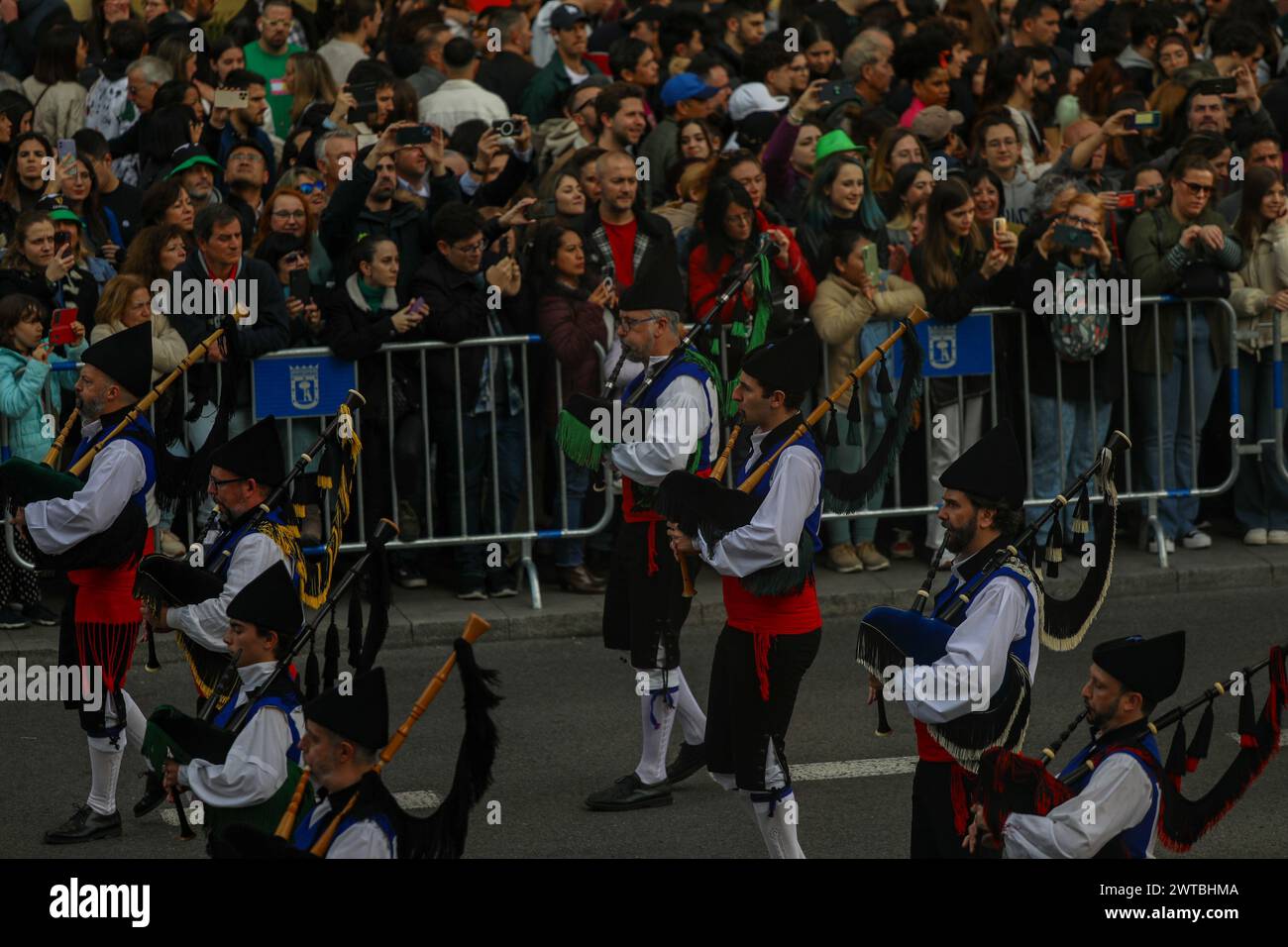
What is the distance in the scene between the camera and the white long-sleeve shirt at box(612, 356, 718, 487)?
9016 mm

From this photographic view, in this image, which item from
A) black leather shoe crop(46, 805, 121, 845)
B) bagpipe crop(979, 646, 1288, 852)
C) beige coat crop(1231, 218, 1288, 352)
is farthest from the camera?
beige coat crop(1231, 218, 1288, 352)

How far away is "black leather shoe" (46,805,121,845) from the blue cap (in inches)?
253

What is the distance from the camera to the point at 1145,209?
12.7 m

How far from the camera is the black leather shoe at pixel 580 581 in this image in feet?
39.7

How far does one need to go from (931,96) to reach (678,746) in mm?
6222

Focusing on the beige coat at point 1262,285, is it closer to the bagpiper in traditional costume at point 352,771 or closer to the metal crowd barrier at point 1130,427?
the metal crowd barrier at point 1130,427

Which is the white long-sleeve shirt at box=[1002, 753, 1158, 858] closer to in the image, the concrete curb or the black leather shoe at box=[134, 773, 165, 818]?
the black leather shoe at box=[134, 773, 165, 818]

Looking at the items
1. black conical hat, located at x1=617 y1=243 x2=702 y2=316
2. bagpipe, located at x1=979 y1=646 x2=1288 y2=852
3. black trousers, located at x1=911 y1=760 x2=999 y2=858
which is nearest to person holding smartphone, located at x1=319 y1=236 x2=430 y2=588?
black conical hat, located at x1=617 y1=243 x2=702 y2=316

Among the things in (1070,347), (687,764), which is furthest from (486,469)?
(1070,347)

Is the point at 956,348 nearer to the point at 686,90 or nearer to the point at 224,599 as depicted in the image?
the point at 686,90

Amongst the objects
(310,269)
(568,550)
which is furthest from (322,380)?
(568,550)

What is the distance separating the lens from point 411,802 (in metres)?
9.25

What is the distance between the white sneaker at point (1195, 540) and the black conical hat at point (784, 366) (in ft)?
17.8
